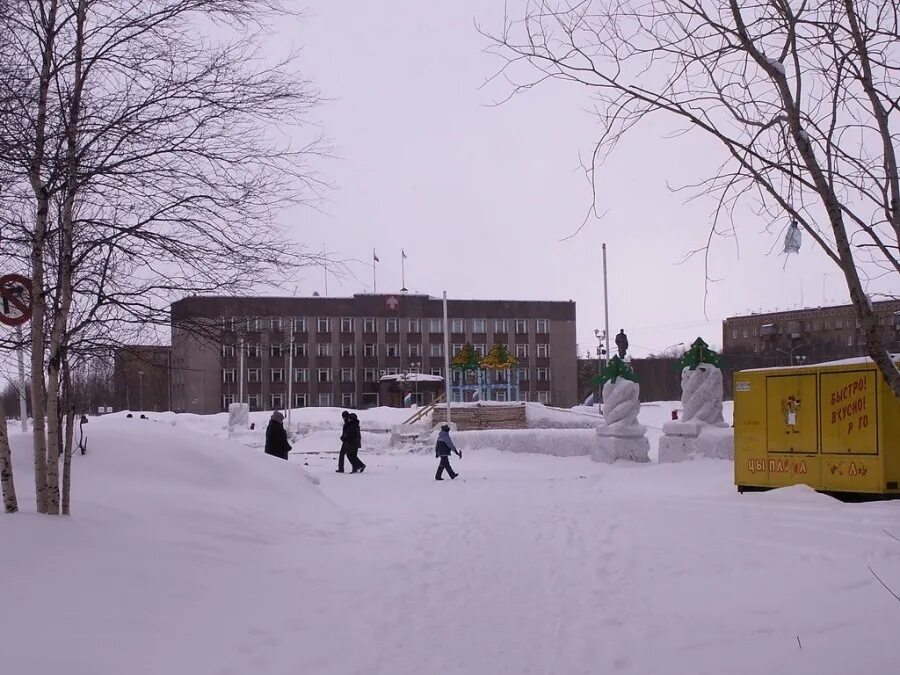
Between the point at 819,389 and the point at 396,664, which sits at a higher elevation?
the point at 819,389

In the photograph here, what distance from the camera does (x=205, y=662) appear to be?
6.26 meters

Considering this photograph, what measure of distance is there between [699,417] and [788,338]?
2227 inches

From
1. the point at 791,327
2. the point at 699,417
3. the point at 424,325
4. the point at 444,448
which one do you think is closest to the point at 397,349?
the point at 424,325

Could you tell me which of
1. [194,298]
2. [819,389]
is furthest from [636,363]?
[194,298]

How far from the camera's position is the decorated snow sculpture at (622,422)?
84.8ft

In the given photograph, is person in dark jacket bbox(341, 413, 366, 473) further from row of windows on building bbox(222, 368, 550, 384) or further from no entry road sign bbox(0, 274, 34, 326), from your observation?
row of windows on building bbox(222, 368, 550, 384)

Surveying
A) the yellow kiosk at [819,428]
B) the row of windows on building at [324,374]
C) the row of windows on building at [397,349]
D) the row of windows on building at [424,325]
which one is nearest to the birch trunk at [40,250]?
the yellow kiosk at [819,428]

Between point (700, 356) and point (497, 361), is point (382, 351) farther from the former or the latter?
point (700, 356)

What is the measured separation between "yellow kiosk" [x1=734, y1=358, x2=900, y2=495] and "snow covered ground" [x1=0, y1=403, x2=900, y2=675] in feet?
2.93

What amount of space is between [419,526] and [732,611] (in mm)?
6551

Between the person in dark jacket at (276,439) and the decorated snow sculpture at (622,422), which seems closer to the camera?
the person in dark jacket at (276,439)

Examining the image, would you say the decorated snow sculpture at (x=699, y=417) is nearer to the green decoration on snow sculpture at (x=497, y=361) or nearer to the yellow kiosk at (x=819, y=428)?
the yellow kiosk at (x=819, y=428)

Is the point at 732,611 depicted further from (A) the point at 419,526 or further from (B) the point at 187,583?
(A) the point at 419,526

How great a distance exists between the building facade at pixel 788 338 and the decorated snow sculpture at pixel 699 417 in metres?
20.5
